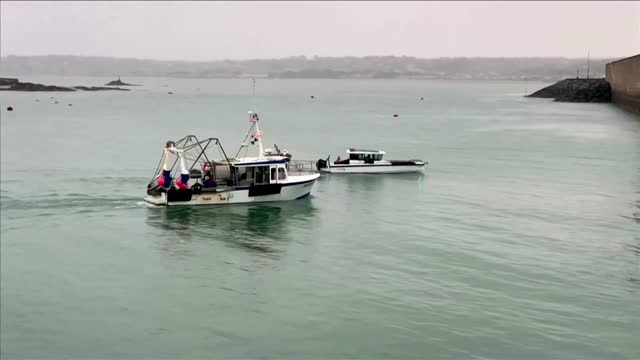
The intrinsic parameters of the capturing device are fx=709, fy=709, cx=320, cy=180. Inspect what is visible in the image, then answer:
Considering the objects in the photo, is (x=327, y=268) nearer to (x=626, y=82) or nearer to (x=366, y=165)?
(x=366, y=165)

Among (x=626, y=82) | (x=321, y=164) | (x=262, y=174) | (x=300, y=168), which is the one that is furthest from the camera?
(x=626, y=82)

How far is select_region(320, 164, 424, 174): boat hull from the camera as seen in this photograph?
53.8m

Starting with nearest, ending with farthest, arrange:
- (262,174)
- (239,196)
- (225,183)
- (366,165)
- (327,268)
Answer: (327,268)
(239,196)
(225,183)
(262,174)
(366,165)

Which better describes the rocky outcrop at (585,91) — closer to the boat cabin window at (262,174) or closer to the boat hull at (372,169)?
the boat hull at (372,169)

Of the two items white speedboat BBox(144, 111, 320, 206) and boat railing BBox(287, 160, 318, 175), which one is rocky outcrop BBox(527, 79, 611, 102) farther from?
white speedboat BBox(144, 111, 320, 206)

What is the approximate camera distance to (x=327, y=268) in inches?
1085

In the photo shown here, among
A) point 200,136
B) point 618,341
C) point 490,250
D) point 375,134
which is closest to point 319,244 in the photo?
point 490,250

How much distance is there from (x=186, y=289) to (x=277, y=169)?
652 inches

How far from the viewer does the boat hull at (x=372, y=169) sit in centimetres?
5381

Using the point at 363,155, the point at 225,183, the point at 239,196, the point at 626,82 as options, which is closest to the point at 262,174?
the point at 239,196

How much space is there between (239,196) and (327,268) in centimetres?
1201

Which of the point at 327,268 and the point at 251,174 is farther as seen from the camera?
the point at 251,174

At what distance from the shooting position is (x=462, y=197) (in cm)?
4462

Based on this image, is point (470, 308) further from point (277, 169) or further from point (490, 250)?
point (277, 169)
